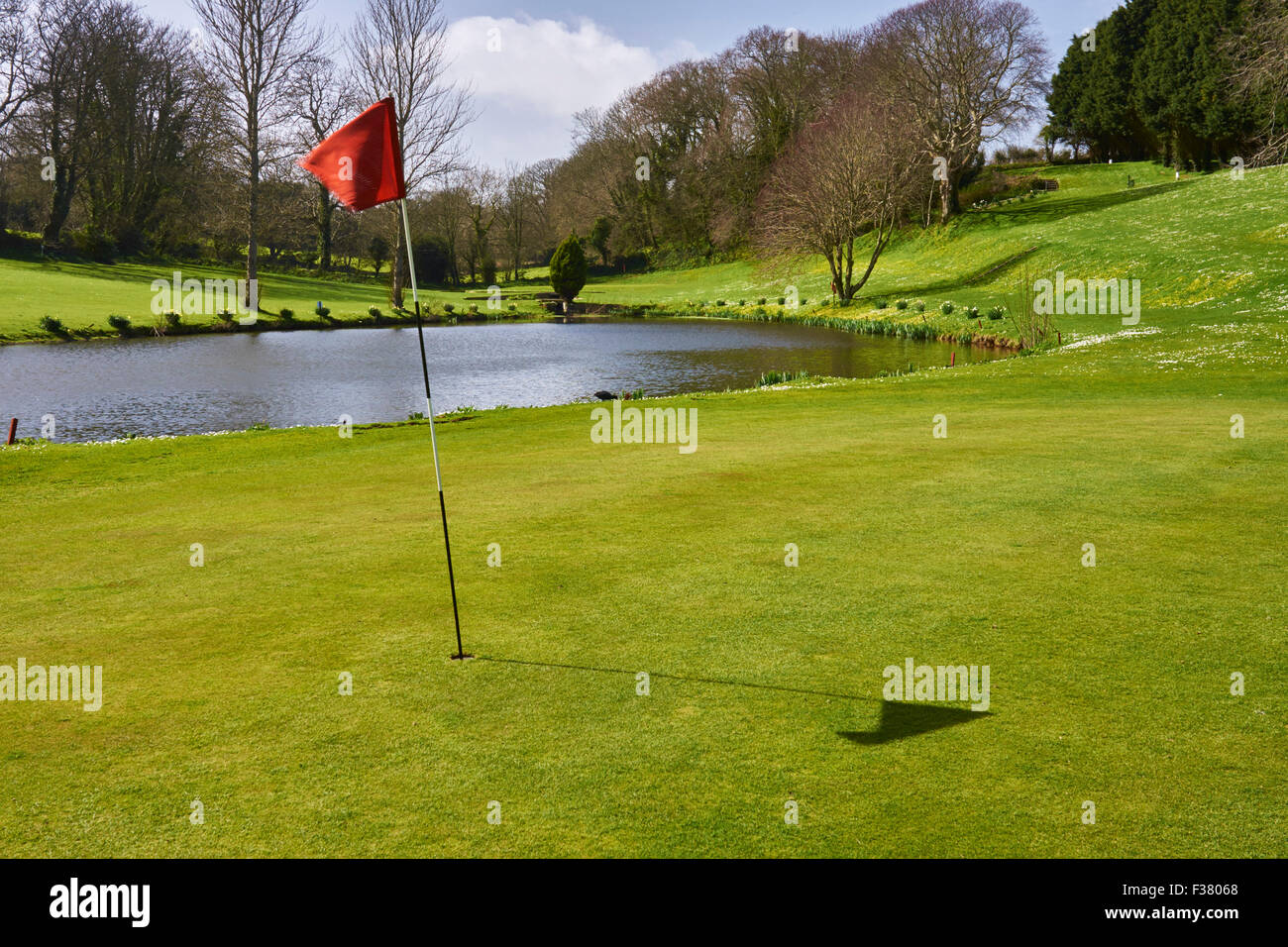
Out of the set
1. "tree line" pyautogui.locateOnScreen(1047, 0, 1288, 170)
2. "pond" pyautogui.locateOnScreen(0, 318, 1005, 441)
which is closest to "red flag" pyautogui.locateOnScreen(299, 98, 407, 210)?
"pond" pyautogui.locateOnScreen(0, 318, 1005, 441)

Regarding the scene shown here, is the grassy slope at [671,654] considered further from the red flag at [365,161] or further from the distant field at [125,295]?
the distant field at [125,295]

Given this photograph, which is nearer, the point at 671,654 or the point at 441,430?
the point at 671,654

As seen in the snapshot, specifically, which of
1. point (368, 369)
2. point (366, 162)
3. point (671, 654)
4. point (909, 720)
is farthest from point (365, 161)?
point (368, 369)

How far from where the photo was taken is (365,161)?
742cm

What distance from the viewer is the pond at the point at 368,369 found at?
2980cm

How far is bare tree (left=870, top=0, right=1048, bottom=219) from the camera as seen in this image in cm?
7369

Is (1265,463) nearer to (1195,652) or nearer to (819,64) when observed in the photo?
(1195,652)

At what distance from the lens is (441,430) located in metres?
22.7

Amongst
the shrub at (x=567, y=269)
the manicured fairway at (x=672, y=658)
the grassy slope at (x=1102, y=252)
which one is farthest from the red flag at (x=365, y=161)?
the shrub at (x=567, y=269)

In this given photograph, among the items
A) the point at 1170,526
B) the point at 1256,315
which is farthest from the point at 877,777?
the point at 1256,315

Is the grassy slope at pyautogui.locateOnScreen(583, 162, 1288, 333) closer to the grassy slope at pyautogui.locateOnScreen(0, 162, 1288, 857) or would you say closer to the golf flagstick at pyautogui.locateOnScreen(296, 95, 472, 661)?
the grassy slope at pyautogui.locateOnScreen(0, 162, 1288, 857)

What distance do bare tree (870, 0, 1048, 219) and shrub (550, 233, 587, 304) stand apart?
3049 centimetres

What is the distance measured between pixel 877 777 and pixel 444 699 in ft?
10.4

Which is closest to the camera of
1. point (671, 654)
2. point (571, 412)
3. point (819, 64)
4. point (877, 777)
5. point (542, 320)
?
point (877, 777)
